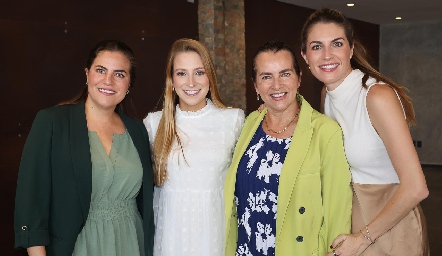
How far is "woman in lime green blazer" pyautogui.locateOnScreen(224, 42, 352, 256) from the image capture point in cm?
218

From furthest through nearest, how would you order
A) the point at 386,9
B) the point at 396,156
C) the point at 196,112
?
the point at 386,9
the point at 196,112
the point at 396,156

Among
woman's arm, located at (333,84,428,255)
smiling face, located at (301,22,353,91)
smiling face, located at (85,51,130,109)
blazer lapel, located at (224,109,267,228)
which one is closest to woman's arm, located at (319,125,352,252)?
woman's arm, located at (333,84,428,255)

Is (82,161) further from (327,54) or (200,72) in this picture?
(327,54)

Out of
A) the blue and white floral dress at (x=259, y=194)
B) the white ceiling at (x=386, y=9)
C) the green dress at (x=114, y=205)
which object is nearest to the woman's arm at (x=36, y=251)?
the green dress at (x=114, y=205)

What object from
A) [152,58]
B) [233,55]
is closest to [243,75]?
[233,55]

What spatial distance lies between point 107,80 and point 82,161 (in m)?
0.44

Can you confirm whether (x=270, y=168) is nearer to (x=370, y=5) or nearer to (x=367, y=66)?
(x=367, y=66)

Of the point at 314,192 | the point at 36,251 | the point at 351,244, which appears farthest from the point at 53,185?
the point at 351,244

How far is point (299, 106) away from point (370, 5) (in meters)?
8.18

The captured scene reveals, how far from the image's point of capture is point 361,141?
2117 millimetres

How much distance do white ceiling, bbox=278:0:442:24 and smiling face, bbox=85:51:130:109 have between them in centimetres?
753

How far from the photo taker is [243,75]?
7.86 metres

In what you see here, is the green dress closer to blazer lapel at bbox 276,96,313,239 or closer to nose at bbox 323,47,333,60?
blazer lapel at bbox 276,96,313,239

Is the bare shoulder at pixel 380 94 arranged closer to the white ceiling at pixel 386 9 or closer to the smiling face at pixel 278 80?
the smiling face at pixel 278 80
